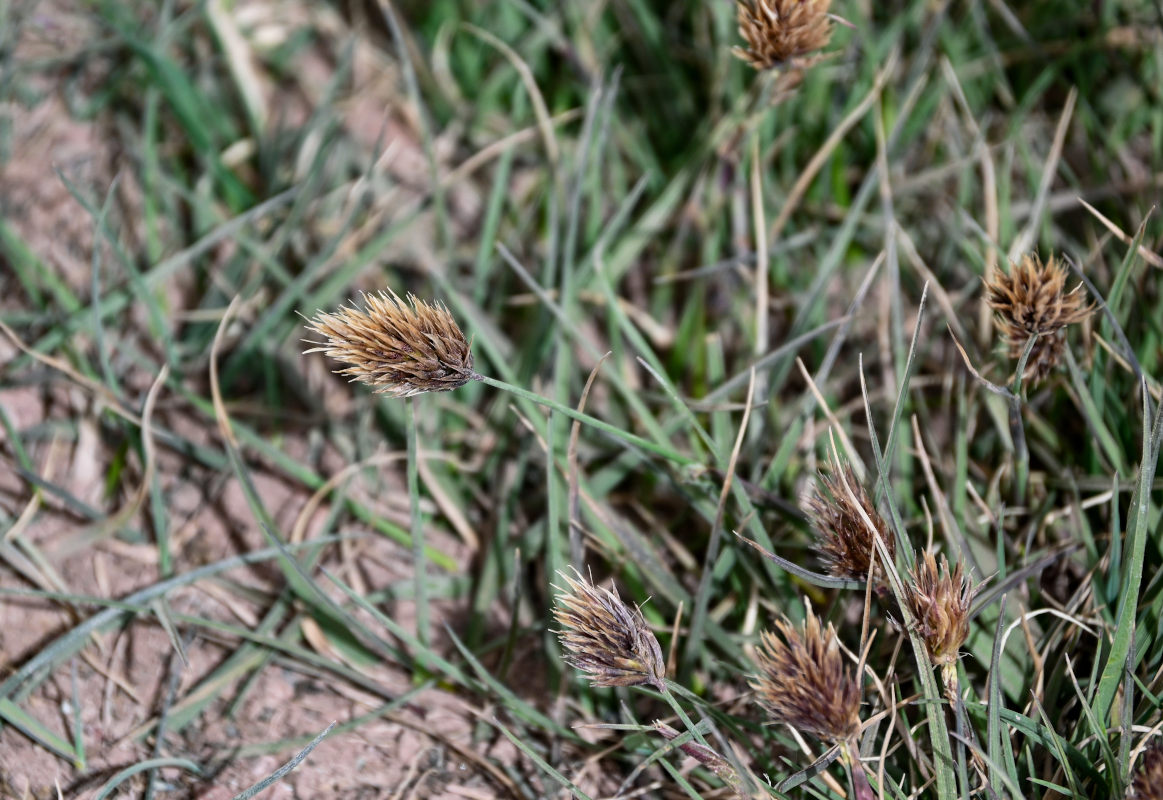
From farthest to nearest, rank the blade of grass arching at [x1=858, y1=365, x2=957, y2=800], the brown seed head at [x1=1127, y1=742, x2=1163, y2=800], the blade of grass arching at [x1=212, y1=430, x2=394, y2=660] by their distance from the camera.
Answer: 1. the blade of grass arching at [x1=212, y1=430, x2=394, y2=660]
2. the blade of grass arching at [x1=858, y1=365, x2=957, y2=800]
3. the brown seed head at [x1=1127, y1=742, x2=1163, y2=800]

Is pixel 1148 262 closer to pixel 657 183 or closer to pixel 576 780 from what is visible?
pixel 657 183

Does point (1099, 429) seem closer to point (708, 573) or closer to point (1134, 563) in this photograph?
point (1134, 563)

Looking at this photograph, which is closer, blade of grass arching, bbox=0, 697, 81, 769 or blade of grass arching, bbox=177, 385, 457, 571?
blade of grass arching, bbox=0, 697, 81, 769

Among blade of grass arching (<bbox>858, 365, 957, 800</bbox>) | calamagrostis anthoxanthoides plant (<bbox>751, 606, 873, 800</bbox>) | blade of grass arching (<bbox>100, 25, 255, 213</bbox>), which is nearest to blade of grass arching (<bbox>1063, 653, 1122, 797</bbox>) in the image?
blade of grass arching (<bbox>858, 365, 957, 800</bbox>)

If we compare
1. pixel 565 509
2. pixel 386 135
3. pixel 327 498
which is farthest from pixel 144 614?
pixel 386 135

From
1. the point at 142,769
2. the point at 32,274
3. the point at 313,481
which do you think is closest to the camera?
the point at 142,769

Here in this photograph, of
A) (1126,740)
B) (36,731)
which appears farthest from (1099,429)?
(36,731)

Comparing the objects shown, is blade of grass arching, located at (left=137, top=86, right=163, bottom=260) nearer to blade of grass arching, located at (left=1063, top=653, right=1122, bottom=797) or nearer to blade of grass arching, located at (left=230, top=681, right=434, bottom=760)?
blade of grass arching, located at (left=230, top=681, right=434, bottom=760)
